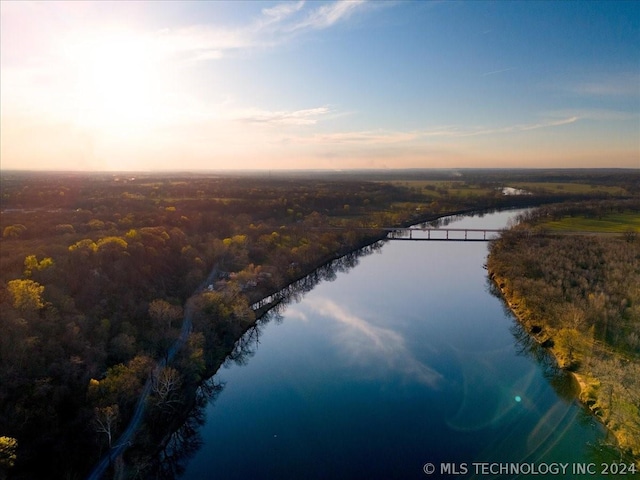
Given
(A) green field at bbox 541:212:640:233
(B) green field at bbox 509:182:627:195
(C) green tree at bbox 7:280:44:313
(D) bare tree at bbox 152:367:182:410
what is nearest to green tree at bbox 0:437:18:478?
(D) bare tree at bbox 152:367:182:410

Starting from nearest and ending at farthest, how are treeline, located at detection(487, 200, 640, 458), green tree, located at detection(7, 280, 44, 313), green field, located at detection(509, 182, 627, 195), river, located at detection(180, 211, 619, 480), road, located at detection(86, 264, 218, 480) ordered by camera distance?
road, located at detection(86, 264, 218, 480)
river, located at detection(180, 211, 619, 480)
treeline, located at detection(487, 200, 640, 458)
green tree, located at detection(7, 280, 44, 313)
green field, located at detection(509, 182, 627, 195)

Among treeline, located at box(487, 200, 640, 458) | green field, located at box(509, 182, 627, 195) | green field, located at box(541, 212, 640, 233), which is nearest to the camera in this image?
treeline, located at box(487, 200, 640, 458)

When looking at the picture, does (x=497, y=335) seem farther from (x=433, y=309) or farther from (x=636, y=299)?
(x=636, y=299)

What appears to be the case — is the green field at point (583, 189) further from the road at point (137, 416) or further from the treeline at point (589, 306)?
the road at point (137, 416)

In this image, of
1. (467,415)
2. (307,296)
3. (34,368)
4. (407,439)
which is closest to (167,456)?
(34,368)

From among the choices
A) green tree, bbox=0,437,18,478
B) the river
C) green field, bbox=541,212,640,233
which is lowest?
the river

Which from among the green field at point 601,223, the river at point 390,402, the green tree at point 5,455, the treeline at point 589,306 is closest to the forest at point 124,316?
the green tree at point 5,455

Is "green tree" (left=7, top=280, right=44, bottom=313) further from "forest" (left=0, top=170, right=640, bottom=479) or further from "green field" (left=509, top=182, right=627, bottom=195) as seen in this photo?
"green field" (left=509, top=182, right=627, bottom=195)
